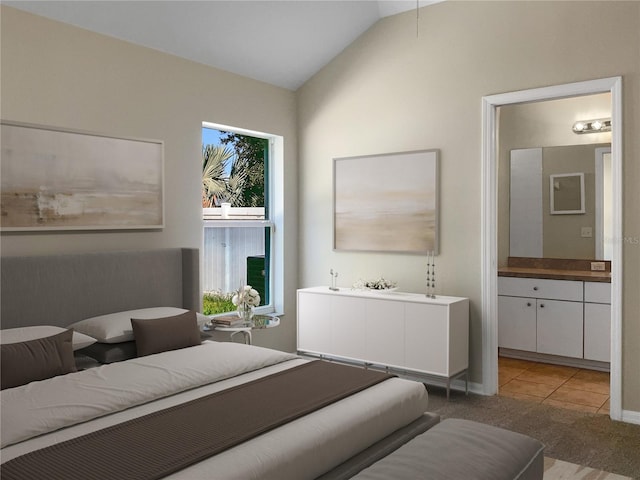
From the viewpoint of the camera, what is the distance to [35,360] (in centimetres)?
264

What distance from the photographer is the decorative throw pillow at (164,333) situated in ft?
10.5

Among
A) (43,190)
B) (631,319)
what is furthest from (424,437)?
(43,190)

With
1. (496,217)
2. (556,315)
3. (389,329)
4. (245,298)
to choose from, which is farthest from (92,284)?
(556,315)

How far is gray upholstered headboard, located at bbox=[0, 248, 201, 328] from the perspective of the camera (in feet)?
10.3

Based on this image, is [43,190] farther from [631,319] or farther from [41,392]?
[631,319]

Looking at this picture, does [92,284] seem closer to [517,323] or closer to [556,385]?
[556,385]

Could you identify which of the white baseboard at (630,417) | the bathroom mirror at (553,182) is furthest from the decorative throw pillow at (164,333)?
the bathroom mirror at (553,182)

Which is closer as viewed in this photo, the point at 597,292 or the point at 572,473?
the point at 572,473

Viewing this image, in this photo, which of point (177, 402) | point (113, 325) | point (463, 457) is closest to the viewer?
point (463, 457)

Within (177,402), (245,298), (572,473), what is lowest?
(572,473)

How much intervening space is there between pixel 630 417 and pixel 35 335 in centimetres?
357

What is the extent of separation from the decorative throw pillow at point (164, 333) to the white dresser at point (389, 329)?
A: 4.57ft

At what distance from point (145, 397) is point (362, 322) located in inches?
87.5

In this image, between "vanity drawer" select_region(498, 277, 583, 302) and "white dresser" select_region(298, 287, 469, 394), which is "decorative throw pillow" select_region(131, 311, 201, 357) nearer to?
"white dresser" select_region(298, 287, 469, 394)
